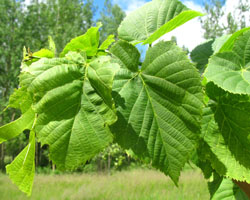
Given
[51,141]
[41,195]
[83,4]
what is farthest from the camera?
[83,4]

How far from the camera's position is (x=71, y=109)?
1.08 ft

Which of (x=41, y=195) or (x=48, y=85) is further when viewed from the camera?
(x=41, y=195)

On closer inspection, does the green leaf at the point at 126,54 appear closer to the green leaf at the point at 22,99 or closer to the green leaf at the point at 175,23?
the green leaf at the point at 175,23

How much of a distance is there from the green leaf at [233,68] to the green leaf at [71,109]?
0.15 meters

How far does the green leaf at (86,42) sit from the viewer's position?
0.38 metres

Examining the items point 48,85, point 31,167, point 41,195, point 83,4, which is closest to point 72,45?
point 48,85

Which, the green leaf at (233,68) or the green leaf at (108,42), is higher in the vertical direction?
the green leaf at (108,42)

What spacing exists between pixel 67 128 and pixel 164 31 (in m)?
0.20

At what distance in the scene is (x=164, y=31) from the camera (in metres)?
0.37

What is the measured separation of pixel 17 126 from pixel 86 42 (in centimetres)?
17

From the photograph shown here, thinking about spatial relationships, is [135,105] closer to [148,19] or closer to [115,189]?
[148,19]

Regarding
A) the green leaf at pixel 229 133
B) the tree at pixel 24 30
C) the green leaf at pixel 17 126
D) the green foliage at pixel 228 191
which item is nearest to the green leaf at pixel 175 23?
the green leaf at pixel 229 133

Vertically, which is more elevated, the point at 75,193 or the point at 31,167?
the point at 31,167

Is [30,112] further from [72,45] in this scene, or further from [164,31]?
[164,31]
